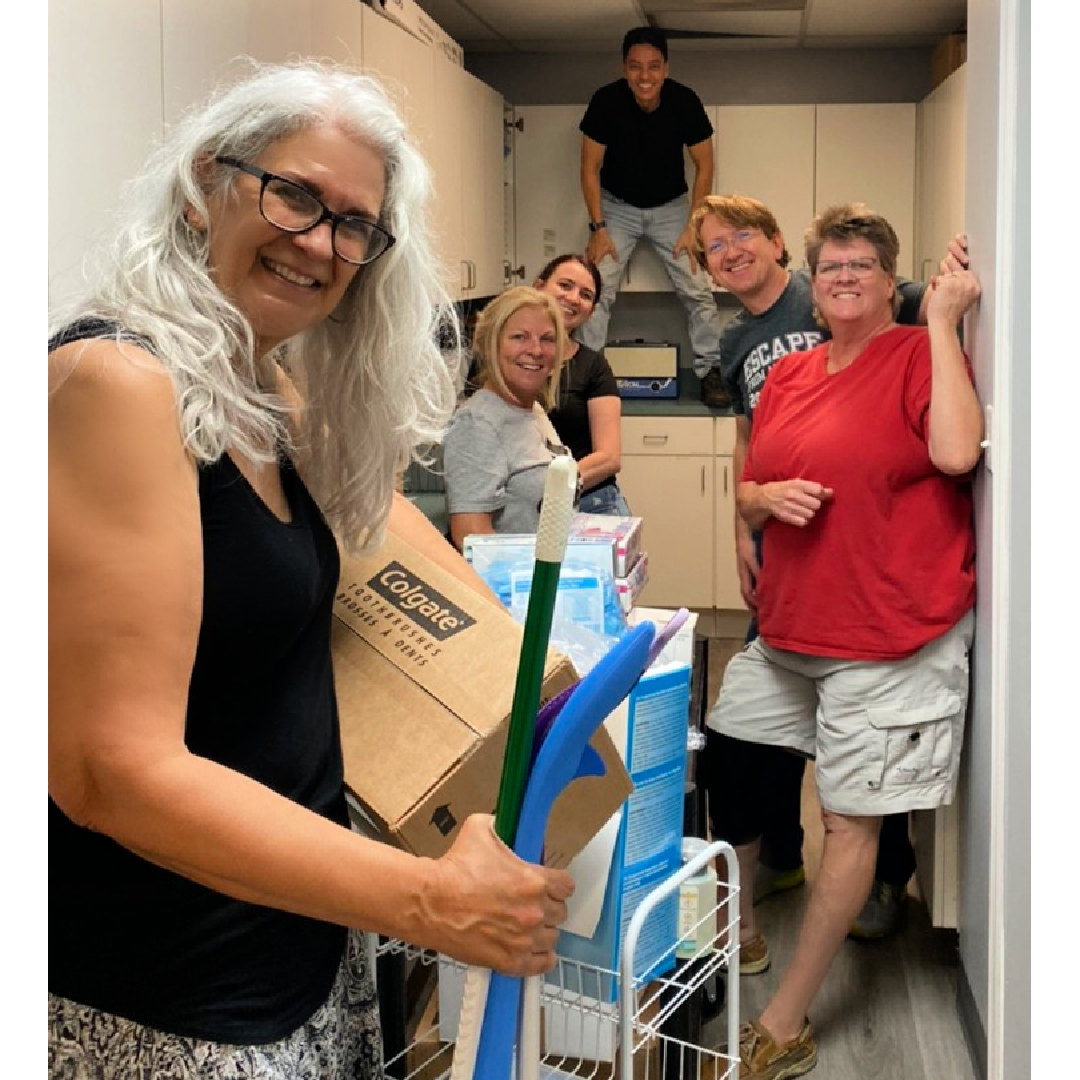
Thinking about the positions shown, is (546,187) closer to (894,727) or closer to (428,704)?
(894,727)

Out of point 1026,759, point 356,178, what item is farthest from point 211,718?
point 1026,759

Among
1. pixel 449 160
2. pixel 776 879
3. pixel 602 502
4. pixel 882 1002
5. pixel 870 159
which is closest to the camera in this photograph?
pixel 882 1002

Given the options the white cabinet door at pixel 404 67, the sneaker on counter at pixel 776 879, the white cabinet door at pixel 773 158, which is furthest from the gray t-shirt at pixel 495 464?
the white cabinet door at pixel 773 158

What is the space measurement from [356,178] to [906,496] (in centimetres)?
164

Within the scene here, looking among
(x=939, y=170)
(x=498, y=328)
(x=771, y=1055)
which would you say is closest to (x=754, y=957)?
(x=771, y=1055)

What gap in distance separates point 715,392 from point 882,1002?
3.16 m

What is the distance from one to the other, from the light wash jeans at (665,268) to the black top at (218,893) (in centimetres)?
446

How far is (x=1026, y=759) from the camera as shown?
211 cm

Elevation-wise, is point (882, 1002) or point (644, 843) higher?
point (644, 843)

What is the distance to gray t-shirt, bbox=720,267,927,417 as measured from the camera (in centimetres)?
296

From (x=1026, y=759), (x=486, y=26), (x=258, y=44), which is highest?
(x=486, y=26)

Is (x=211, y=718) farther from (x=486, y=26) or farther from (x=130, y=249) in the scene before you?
(x=486, y=26)

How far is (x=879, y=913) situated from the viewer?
3018 millimetres

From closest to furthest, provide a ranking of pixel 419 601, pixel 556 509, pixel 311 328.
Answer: pixel 556 509
pixel 311 328
pixel 419 601
